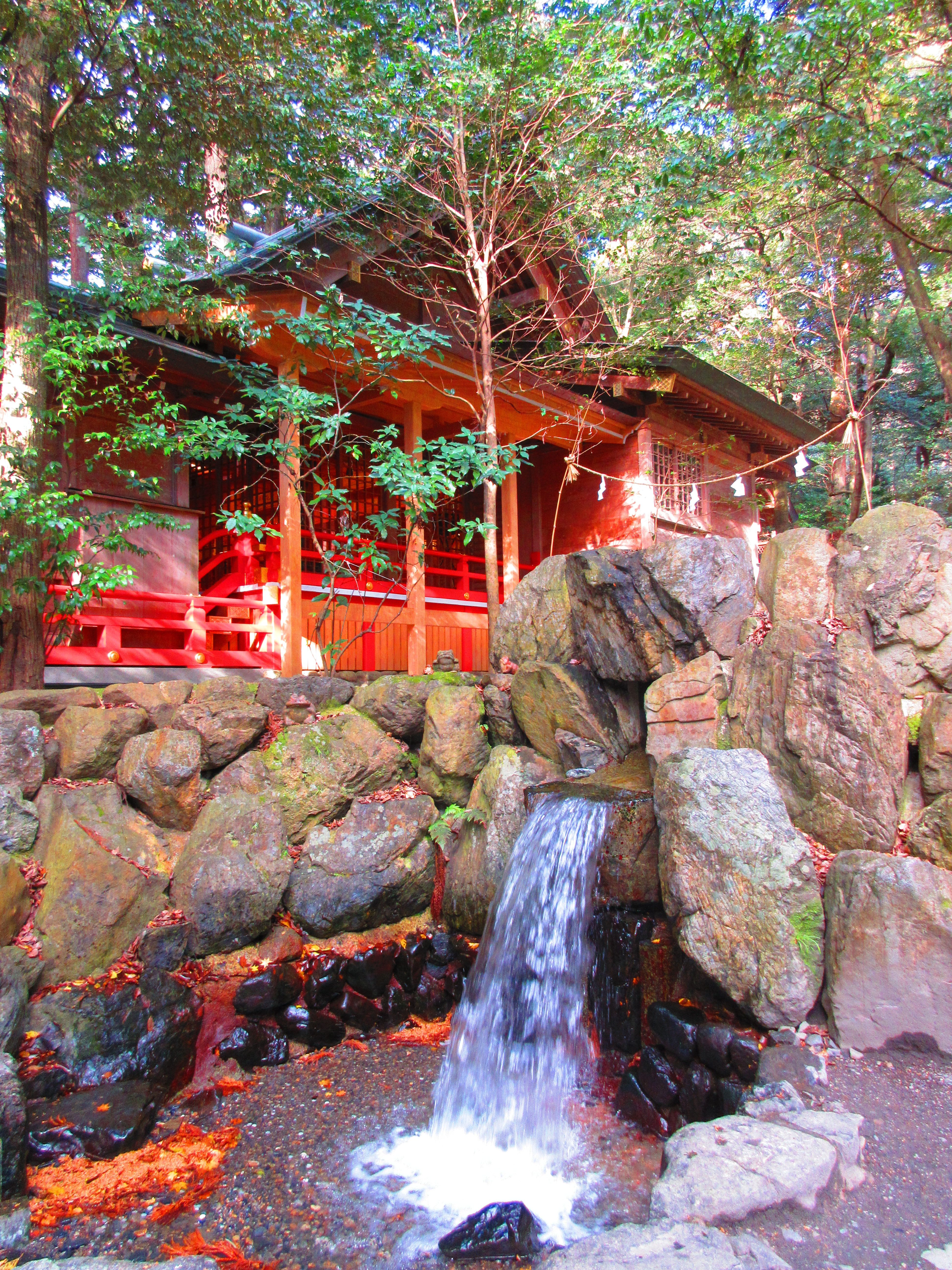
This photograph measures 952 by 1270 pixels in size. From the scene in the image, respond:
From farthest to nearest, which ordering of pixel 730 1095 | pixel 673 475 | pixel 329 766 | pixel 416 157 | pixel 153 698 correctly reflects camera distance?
pixel 673 475 → pixel 416 157 → pixel 329 766 → pixel 153 698 → pixel 730 1095

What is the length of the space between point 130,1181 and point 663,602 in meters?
5.56

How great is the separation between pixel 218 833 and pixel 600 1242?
4.59 meters

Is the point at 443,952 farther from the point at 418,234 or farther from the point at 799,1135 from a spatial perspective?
the point at 418,234

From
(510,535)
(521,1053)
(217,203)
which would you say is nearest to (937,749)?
(521,1053)

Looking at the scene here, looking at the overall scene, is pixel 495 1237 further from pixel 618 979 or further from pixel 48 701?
pixel 48 701

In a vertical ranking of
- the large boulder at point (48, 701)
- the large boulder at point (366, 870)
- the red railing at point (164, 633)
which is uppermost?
the red railing at point (164, 633)

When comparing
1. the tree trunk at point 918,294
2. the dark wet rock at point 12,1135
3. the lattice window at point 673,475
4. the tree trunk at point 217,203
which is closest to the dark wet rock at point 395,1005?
the dark wet rock at point 12,1135

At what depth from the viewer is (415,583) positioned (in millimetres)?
9539

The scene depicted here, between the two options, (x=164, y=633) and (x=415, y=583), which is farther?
(x=164, y=633)

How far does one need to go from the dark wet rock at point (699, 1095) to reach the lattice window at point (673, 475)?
1040 centimetres

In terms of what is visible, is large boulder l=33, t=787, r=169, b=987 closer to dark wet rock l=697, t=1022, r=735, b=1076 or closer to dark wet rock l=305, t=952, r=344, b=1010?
dark wet rock l=305, t=952, r=344, b=1010

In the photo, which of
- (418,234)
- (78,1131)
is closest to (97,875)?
(78,1131)

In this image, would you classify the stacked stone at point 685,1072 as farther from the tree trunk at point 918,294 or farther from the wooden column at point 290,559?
the tree trunk at point 918,294

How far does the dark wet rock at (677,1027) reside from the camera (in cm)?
475
